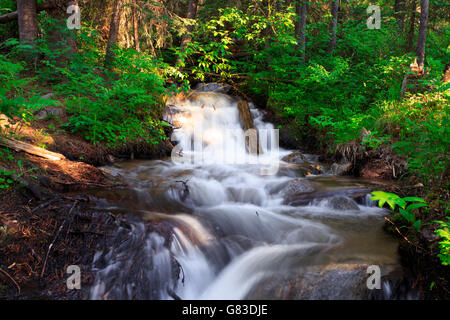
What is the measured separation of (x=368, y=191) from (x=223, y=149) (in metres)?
4.42

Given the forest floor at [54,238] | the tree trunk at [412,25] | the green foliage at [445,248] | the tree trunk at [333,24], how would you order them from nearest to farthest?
1. the green foliage at [445,248]
2. the forest floor at [54,238]
3. the tree trunk at [412,25]
4. the tree trunk at [333,24]

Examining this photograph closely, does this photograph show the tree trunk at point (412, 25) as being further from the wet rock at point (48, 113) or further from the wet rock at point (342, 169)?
the wet rock at point (48, 113)

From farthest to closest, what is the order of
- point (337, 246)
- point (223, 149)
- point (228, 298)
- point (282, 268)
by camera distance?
point (223, 149), point (337, 246), point (282, 268), point (228, 298)

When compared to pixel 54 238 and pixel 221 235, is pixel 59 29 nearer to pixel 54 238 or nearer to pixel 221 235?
pixel 54 238

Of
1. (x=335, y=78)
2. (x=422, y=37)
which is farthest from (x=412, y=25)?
(x=335, y=78)

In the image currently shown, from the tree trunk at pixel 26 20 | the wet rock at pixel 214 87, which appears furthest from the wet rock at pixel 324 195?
the tree trunk at pixel 26 20

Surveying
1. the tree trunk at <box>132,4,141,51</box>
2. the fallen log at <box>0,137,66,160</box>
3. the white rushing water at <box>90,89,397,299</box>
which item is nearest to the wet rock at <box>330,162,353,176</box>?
the white rushing water at <box>90,89,397,299</box>

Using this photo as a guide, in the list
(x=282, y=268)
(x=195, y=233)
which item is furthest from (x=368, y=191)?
(x=195, y=233)

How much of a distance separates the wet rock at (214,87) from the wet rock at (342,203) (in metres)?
7.23

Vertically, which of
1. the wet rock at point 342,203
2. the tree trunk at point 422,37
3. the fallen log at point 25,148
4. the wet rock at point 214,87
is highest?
the tree trunk at point 422,37

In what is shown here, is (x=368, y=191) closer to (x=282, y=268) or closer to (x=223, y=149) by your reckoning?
(x=282, y=268)

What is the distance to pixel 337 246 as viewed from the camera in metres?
3.44

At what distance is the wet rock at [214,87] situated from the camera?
1104cm

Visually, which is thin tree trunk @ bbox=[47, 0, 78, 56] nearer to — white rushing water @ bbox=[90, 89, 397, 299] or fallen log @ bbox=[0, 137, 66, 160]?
white rushing water @ bbox=[90, 89, 397, 299]
